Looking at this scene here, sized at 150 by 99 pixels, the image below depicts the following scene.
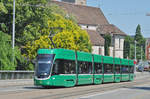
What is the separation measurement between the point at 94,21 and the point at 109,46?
9.08m

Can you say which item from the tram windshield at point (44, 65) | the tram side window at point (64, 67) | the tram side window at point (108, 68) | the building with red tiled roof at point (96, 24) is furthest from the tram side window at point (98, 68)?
the building with red tiled roof at point (96, 24)

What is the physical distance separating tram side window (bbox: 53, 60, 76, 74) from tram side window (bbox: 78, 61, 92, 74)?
4.11ft

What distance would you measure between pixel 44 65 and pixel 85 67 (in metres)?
5.97

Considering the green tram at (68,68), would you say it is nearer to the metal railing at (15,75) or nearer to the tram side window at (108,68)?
the tram side window at (108,68)

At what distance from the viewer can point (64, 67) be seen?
2745 cm

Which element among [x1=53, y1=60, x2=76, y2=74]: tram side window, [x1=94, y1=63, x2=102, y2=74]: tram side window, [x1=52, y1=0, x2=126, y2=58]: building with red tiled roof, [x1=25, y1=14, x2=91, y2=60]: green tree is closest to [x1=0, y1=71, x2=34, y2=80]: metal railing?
[x1=25, y1=14, x2=91, y2=60]: green tree

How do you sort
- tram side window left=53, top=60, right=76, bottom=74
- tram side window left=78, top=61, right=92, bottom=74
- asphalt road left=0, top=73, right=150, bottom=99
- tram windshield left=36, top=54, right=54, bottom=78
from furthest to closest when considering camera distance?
tram side window left=78, top=61, right=92, bottom=74, tram side window left=53, top=60, right=76, bottom=74, tram windshield left=36, top=54, right=54, bottom=78, asphalt road left=0, top=73, right=150, bottom=99

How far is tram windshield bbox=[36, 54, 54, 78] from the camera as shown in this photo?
26094mm

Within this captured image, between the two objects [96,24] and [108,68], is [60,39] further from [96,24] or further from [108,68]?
[96,24]

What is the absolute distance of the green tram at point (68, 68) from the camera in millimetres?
26234

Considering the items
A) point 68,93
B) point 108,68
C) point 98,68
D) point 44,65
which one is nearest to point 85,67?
point 98,68

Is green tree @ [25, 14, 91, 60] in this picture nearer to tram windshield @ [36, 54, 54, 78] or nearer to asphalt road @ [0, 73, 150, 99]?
tram windshield @ [36, 54, 54, 78]

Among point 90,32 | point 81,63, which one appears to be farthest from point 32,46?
point 90,32

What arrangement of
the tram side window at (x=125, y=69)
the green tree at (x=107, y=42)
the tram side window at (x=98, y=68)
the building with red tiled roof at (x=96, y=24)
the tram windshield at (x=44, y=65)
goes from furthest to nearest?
the green tree at (x=107, y=42)
the building with red tiled roof at (x=96, y=24)
the tram side window at (x=125, y=69)
the tram side window at (x=98, y=68)
the tram windshield at (x=44, y=65)
